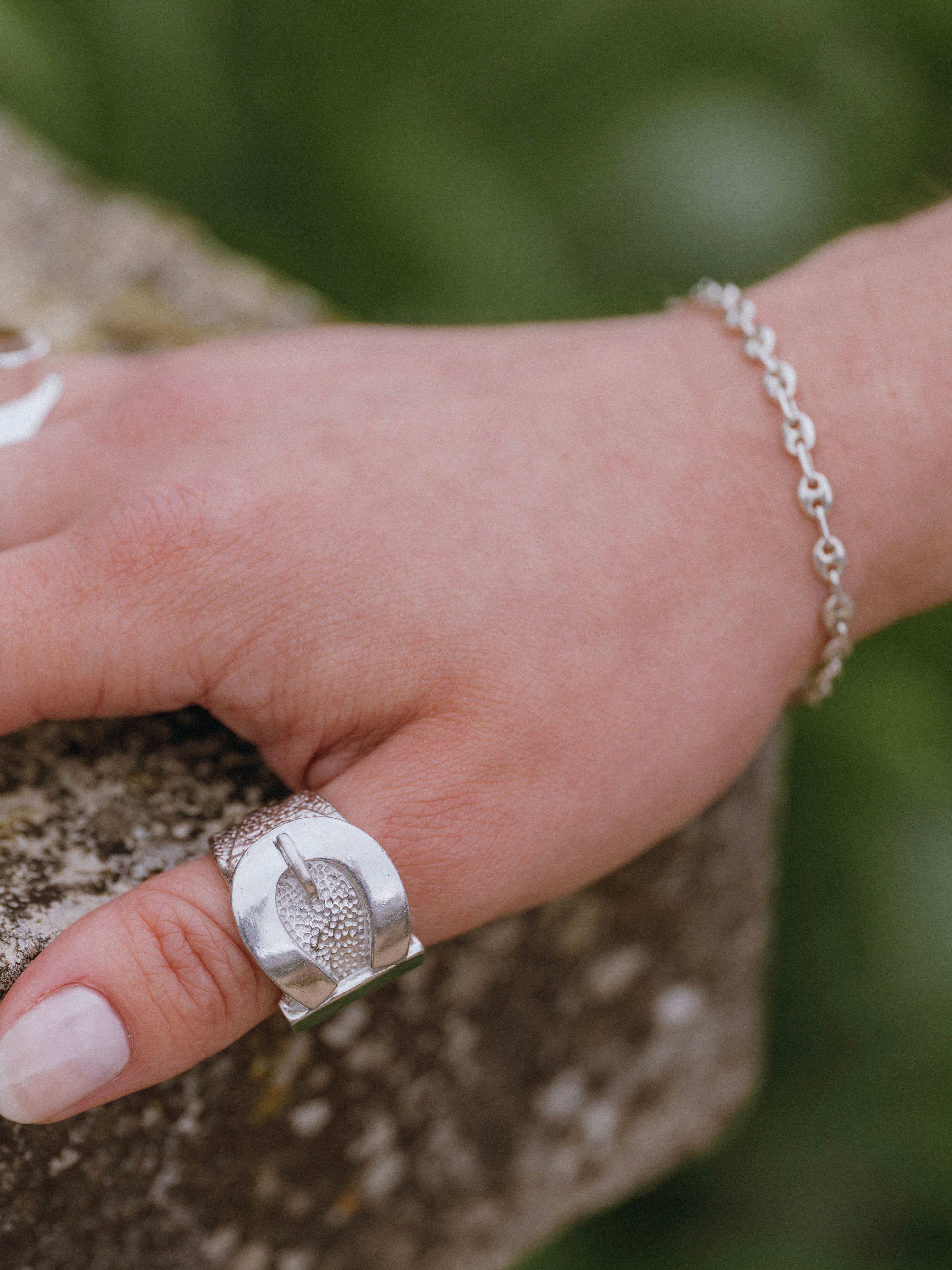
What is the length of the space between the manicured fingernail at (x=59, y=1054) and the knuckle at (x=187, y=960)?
3 centimetres

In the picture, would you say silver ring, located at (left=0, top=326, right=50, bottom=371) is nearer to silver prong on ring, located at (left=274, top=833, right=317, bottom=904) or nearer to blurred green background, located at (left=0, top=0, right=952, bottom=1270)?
silver prong on ring, located at (left=274, top=833, right=317, bottom=904)

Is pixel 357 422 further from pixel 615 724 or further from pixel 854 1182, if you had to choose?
pixel 854 1182

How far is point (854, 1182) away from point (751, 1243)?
0.56 ft

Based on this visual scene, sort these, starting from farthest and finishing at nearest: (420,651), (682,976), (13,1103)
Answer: (682,976)
(420,651)
(13,1103)

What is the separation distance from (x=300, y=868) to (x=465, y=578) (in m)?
0.22

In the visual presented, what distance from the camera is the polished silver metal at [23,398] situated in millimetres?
857

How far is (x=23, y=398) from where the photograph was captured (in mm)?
879

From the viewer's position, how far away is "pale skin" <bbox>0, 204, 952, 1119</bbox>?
0.66m

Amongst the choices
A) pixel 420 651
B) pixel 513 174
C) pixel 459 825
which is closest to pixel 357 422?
pixel 420 651

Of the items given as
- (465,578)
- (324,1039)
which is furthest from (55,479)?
(324,1039)

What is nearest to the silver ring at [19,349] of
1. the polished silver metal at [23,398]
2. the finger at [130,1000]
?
the polished silver metal at [23,398]

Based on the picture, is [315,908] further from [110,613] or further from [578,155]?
[578,155]

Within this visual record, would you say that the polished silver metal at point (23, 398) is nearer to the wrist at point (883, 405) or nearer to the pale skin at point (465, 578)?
the pale skin at point (465, 578)

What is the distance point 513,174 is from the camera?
160 cm
